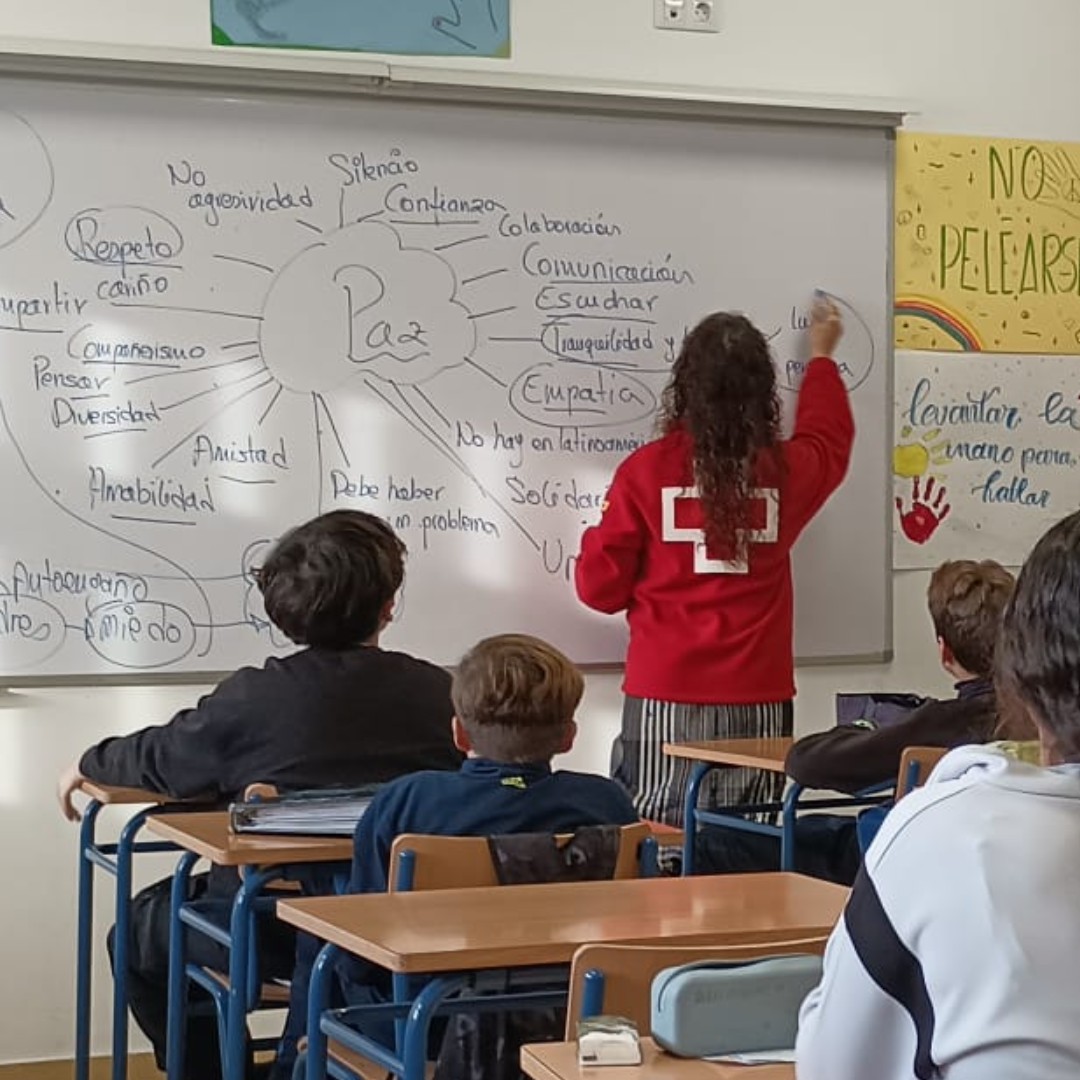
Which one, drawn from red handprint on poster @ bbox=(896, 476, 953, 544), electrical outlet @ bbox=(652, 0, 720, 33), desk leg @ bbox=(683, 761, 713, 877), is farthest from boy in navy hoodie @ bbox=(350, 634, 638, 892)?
electrical outlet @ bbox=(652, 0, 720, 33)

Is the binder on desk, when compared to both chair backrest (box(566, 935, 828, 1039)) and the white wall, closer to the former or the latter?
chair backrest (box(566, 935, 828, 1039))

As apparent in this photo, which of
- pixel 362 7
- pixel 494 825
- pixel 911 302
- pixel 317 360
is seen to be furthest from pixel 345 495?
pixel 494 825

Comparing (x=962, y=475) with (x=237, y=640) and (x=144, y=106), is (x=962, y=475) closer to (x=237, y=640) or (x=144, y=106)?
(x=237, y=640)

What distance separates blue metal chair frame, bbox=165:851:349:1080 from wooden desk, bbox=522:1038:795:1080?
51.4 inches

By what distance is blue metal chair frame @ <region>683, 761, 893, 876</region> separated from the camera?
402 cm

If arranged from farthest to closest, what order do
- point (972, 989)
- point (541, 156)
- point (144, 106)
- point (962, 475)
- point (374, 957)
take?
point (962, 475), point (541, 156), point (144, 106), point (374, 957), point (972, 989)

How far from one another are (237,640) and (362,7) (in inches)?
58.9

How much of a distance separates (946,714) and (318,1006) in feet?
5.16

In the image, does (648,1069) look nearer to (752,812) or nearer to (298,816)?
(298,816)

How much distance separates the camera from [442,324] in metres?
4.62

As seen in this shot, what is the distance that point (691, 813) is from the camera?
168 inches

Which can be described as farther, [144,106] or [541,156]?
[541,156]

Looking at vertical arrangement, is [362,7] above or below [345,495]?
above

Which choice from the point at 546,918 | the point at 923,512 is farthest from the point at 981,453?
the point at 546,918
